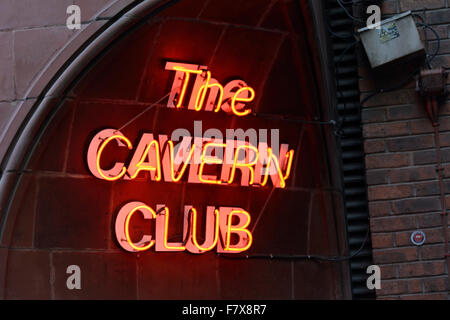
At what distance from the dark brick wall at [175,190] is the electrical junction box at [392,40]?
0.77 meters

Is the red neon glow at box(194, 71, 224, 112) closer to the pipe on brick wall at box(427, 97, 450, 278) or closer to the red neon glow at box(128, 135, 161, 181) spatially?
the red neon glow at box(128, 135, 161, 181)

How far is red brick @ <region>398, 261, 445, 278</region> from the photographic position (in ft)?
21.6

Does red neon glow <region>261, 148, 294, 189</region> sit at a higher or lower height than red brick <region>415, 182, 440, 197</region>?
higher

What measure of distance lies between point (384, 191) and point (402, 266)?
0.61 m

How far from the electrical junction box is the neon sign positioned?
117cm

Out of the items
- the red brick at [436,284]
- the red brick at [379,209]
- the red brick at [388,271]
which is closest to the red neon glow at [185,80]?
the red brick at [379,209]

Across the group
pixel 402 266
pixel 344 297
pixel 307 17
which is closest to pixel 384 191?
pixel 402 266

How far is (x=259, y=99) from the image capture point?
7.71 meters

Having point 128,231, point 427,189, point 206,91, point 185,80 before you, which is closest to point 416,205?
point 427,189

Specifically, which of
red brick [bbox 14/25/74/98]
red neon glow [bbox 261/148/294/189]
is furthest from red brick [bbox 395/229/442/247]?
red brick [bbox 14/25/74/98]

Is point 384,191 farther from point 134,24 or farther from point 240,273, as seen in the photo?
point 134,24

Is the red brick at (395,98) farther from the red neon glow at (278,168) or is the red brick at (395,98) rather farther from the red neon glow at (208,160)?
the red neon glow at (208,160)

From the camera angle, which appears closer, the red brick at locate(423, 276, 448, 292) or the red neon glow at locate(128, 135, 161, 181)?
the red brick at locate(423, 276, 448, 292)

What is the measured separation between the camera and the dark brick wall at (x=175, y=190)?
687 cm
